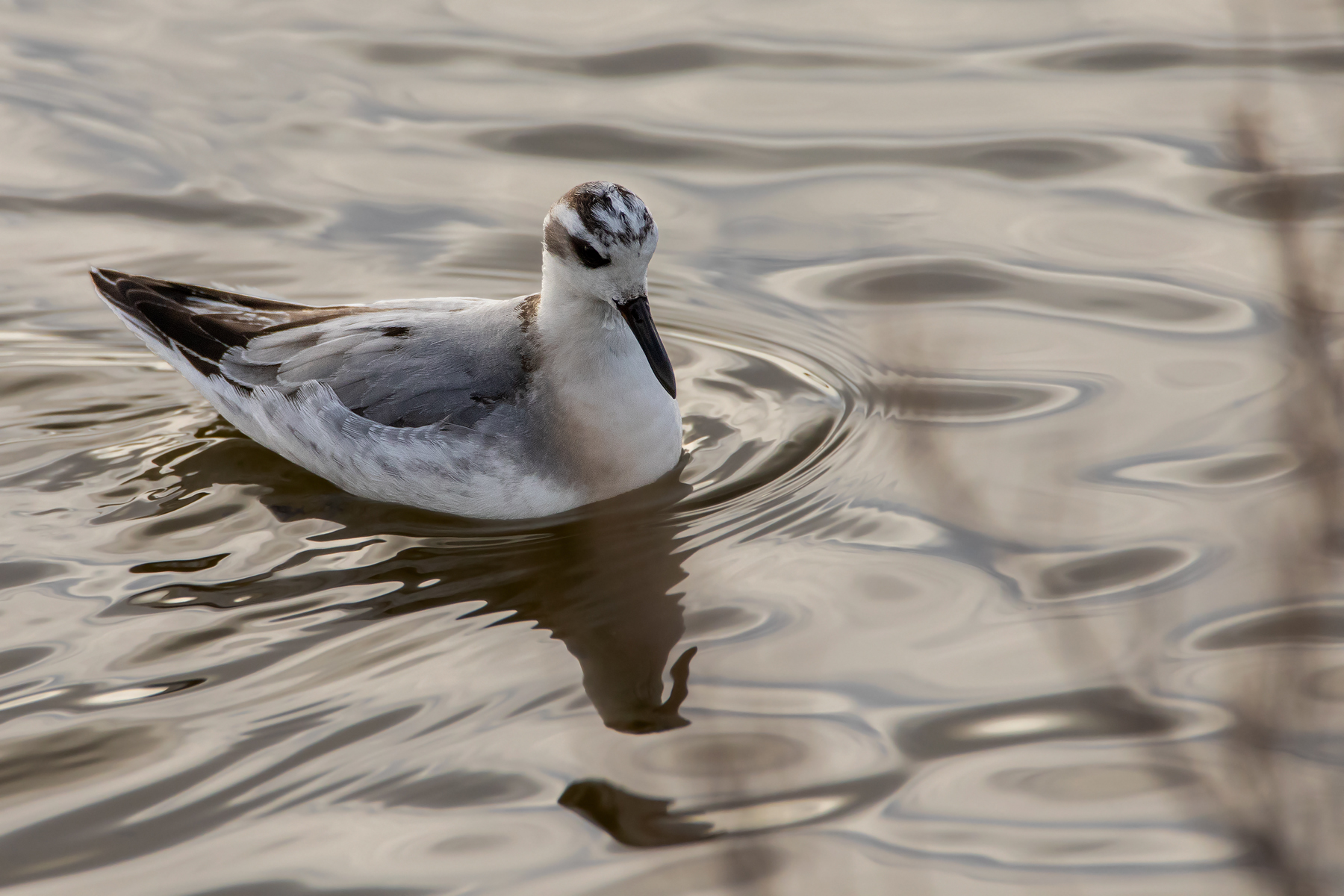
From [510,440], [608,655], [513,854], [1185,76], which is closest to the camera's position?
[513,854]

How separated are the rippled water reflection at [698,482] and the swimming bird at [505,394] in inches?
9.1

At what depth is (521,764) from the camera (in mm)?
5051

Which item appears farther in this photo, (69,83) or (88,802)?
(69,83)

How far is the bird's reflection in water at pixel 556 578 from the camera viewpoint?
5594 mm

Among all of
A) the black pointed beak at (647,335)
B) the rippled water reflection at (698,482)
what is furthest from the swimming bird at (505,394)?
the rippled water reflection at (698,482)

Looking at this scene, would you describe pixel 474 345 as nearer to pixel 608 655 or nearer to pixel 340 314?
pixel 340 314

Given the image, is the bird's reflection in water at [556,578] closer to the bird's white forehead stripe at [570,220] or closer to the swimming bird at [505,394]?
the swimming bird at [505,394]

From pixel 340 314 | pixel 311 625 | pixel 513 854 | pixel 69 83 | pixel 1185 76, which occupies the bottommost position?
pixel 513 854

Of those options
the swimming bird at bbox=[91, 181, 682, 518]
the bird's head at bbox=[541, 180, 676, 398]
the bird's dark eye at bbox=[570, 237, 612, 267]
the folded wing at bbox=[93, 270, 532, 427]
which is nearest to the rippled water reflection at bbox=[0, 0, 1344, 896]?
the swimming bird at bbox=[91, 181, 682, 518]

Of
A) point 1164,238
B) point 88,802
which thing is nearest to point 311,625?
point 88,802

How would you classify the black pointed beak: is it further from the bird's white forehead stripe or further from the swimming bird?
→ the bird's white forehead stripe

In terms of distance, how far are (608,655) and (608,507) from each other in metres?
1.04

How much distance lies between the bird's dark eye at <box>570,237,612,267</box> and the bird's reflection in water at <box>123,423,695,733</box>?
1.17 metres

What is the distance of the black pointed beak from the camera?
6.21 metres
